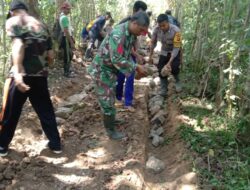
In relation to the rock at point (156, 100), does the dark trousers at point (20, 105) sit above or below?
above

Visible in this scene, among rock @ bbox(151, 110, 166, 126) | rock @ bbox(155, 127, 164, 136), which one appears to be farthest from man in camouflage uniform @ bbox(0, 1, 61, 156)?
rock @ bbox(151, 110, 166, 126)

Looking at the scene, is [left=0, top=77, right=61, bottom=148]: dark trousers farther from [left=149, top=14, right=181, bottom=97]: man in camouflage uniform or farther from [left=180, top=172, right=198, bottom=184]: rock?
[left=149, top=14, right=181, bottom=97]: man in camouflage uniform

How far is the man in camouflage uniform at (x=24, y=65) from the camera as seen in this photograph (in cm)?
377

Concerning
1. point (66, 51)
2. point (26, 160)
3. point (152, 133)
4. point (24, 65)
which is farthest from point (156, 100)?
point (24, 65)

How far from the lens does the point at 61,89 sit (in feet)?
24.4

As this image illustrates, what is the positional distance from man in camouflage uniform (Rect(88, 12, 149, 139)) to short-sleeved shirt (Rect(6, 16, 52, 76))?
88 cm

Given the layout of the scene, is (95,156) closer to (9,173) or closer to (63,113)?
(9,173)

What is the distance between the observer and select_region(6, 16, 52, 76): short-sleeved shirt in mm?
3783

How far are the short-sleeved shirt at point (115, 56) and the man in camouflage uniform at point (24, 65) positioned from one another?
0.77 m

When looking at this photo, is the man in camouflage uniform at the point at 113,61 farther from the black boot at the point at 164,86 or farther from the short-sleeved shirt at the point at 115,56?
the black boot at the point at 164,86

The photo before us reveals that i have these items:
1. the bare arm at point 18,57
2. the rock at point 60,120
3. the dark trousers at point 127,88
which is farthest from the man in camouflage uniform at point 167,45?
the bare arm at point 18,57

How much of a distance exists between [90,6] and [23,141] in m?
11.7

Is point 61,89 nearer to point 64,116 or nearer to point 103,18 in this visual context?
point 64,116

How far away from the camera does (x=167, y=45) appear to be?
22.0 feet
